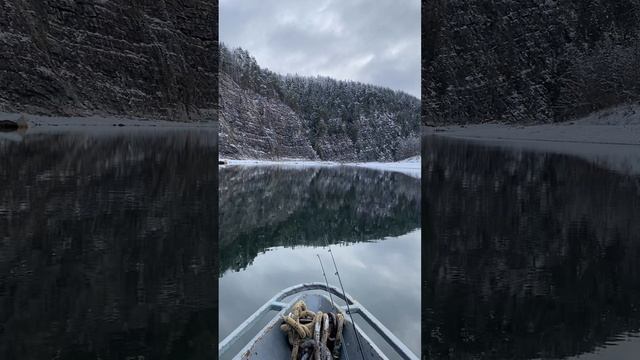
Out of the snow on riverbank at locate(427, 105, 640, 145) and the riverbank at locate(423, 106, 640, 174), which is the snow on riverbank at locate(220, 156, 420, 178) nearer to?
the riverbank at locate(423, 106, 640, 174)

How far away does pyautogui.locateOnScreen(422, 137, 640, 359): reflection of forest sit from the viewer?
515cm

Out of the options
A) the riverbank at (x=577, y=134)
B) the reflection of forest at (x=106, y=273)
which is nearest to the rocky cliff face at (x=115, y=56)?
the riverbank at (x=577, y=134)

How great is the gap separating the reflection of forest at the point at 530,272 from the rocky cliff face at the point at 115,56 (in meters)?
44.3


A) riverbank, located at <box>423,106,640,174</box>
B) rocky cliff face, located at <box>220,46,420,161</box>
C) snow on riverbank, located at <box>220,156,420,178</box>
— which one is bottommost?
snow on riverbank, located at <box>220,156,420,178</box>

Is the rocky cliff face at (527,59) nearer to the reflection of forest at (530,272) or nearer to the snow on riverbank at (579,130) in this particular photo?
the snow on riverbank at (579,130)

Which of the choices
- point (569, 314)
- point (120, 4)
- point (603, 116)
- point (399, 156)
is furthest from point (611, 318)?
point (399, 156)

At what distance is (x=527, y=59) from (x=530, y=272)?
54518 mm

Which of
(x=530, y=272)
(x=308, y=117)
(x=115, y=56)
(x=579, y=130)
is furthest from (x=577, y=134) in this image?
(x=115, y=56)

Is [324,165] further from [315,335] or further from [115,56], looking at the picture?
[315,335]

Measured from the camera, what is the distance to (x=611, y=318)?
559 cm

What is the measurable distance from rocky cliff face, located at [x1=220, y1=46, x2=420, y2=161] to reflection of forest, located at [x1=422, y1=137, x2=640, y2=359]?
45434 mm

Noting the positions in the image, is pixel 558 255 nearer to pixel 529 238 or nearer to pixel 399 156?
pixel 529 238

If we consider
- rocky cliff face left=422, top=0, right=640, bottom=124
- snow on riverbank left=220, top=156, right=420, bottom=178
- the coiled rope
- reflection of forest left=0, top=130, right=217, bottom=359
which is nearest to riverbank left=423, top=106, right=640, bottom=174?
rocky cliff face left=422, top=0, right=640, bottom=124

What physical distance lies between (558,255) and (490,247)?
1157 millimetres
